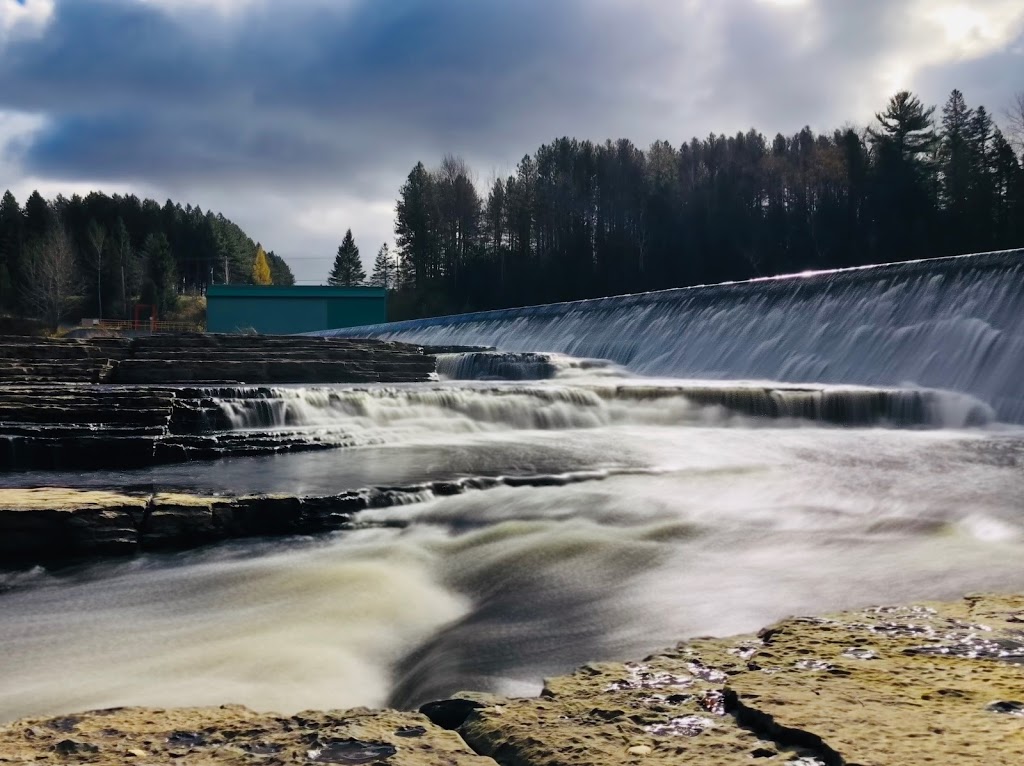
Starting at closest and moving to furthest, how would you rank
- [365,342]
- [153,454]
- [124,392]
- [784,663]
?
[784,663], [153,454], [124,392], [365,342]

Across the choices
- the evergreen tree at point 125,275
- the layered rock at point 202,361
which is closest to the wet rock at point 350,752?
the layered rock at point 202,361

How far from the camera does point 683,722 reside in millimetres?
1750

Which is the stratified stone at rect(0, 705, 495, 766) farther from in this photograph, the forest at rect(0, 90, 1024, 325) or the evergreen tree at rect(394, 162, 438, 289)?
the evergreen tree at rect(394, 162, 438, 289)

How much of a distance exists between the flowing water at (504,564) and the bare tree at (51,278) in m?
46.4

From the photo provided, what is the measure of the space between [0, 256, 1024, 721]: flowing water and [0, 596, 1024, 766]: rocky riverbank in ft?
2.52

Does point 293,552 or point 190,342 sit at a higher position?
point 190,342

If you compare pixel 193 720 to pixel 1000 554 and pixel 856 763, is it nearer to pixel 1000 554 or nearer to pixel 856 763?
pixel 856 763

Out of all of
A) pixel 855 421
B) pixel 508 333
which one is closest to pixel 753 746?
pixel 855 421

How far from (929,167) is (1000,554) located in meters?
35.7

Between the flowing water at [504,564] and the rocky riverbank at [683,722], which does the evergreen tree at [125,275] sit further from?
the rocky riverbank at [683,722]

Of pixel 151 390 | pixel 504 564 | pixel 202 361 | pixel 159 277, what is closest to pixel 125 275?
pixel 159 277

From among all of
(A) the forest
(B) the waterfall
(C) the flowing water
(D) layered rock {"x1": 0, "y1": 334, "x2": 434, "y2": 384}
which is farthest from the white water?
(A) the forest

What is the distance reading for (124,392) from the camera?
8727 millimetres

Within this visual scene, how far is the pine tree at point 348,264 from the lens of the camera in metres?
88.2
